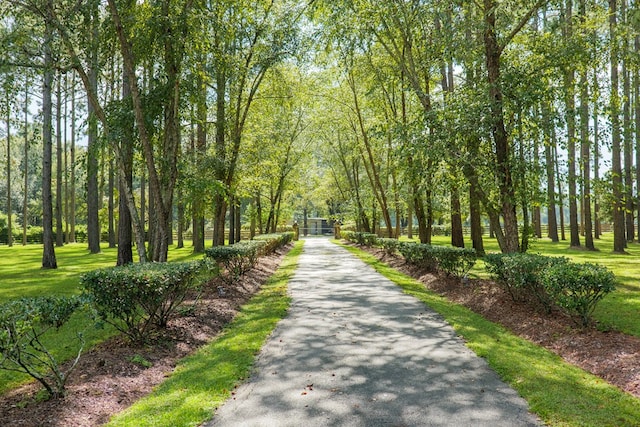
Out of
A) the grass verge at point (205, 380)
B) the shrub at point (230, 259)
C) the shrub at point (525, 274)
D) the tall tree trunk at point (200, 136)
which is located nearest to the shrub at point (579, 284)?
the shrub at point (525, 274)

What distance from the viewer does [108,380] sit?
15.8 feet

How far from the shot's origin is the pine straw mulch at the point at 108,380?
394cm

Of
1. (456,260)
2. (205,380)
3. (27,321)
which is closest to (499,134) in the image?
(456,260)

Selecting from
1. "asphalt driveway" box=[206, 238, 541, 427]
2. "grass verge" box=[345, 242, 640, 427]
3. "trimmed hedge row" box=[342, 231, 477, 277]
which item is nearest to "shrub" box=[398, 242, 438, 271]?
"trimmed hedge row" box=[342, 231, 477, 277]

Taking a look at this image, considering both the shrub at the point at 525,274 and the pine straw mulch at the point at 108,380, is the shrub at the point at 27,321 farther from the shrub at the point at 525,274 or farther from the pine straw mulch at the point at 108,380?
the shrub at the point at 525,274

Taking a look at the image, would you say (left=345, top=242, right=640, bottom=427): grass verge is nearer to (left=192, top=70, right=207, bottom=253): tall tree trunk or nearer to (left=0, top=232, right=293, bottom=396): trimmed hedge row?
(left=0, top=232, right=293, bottom=396): trimmed hedge row

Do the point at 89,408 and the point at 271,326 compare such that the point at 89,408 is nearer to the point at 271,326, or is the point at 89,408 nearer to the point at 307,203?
the point at 271,326

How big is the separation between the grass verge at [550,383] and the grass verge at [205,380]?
283 cm

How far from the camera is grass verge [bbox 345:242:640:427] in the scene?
395 centimetres

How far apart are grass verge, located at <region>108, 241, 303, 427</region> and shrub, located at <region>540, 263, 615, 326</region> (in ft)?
13.4

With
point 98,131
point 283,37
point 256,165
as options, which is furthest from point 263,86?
point 98,131

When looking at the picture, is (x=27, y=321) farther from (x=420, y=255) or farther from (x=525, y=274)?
(x=420, y=255)

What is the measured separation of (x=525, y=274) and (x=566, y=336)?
1.39m

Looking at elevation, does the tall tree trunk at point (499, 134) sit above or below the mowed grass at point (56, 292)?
above
